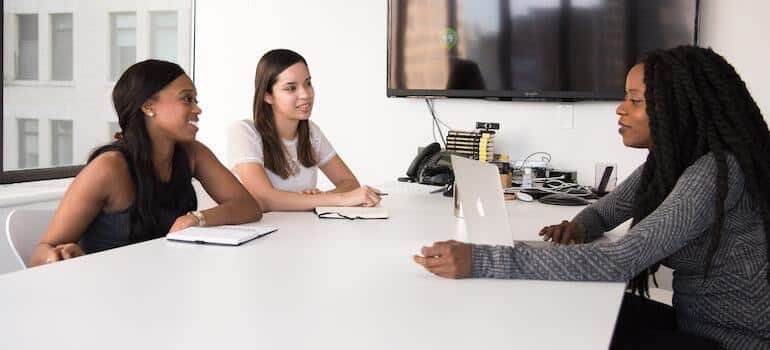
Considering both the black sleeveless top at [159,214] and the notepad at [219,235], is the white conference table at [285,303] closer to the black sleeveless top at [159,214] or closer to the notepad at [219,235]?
the notepad at [219,235]

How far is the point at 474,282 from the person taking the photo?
1647 mm

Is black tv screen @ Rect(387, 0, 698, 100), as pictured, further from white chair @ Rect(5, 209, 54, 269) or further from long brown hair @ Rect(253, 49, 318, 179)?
white chair @ Rect(5, 209, 54, 269)

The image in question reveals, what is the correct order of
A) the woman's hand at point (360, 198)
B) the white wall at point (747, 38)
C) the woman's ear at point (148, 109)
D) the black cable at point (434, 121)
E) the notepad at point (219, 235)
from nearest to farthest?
the notepad at point (219, 235)
the woman's ear at point (148, 109)
the woman's hand at point (360, 198)
the white wall at point (747, 38)
the black cable at point (434, 121)

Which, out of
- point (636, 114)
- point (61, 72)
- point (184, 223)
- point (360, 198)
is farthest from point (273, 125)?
point (636, 114)

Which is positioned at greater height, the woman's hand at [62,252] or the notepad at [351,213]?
the notepad at [351,213]

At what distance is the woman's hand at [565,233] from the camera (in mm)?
2162

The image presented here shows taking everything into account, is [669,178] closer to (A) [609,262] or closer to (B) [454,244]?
(A) [609,262]

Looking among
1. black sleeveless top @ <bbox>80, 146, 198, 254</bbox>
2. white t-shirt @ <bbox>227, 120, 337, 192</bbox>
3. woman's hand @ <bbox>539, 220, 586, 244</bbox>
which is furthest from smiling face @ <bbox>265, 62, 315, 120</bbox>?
woman's hand @ <bbox>539, 220, 586, 244</bbox>

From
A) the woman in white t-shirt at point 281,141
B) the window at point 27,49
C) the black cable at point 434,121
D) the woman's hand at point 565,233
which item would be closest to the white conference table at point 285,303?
the woman's hand at point 565,233

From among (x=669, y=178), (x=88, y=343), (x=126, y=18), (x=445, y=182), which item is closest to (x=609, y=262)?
(x=669, y=178)

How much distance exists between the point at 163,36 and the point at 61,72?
0.93m

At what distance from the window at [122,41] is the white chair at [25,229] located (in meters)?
2.27

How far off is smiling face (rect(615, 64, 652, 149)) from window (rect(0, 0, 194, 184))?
8.03 feet

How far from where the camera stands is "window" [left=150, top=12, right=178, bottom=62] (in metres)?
4.75
